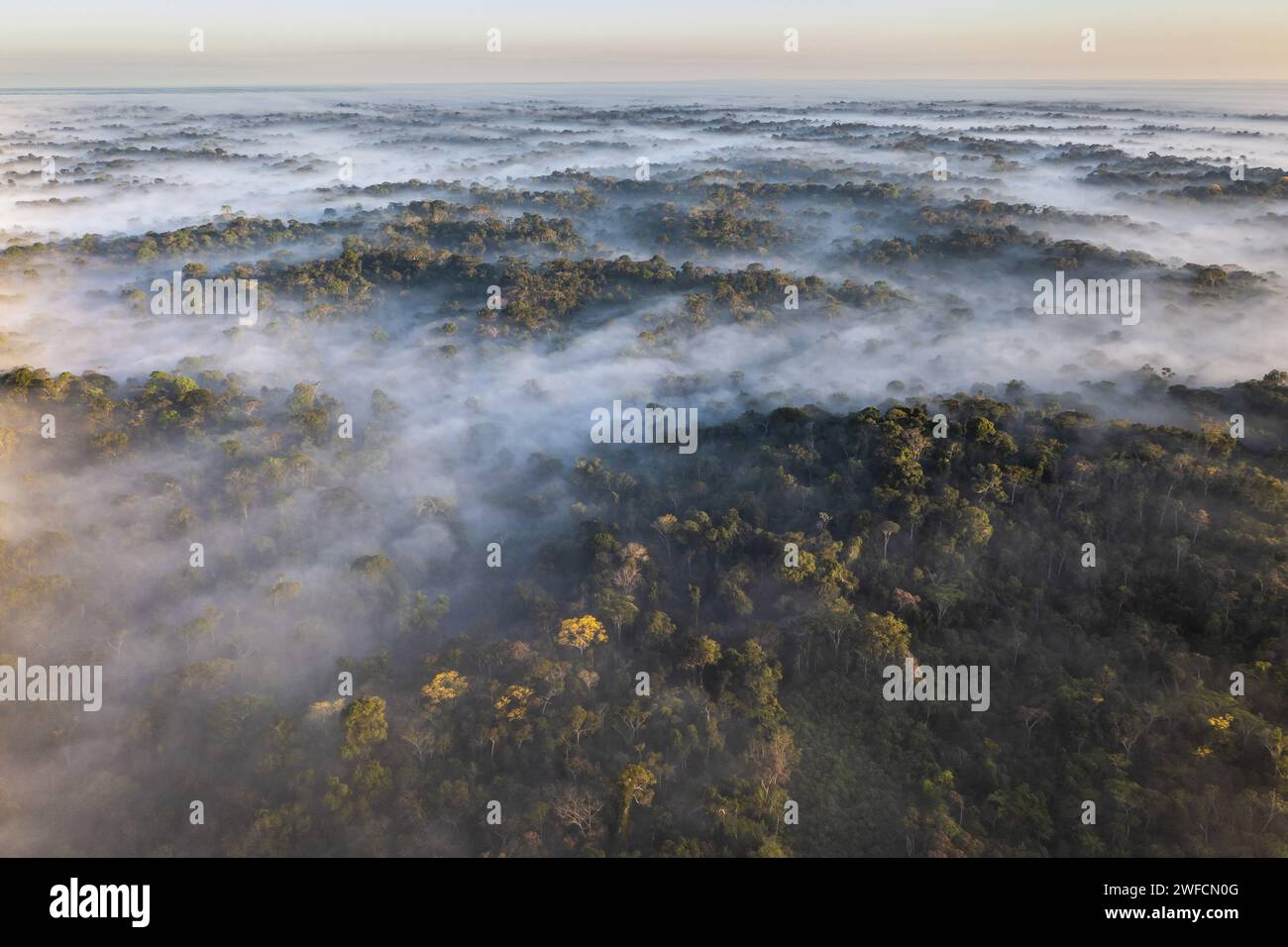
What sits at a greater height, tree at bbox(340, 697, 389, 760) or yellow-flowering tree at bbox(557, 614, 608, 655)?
yellow-flowering tree at bbox(557, 614, 608, 655)

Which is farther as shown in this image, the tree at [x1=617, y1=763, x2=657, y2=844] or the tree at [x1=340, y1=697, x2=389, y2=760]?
the tree at [x1=340, y1=697, x2=389, y2=760]

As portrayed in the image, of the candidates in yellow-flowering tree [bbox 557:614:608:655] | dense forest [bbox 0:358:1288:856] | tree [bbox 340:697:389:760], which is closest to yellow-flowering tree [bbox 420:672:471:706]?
dense forest [bbox 0:358:1288:856]

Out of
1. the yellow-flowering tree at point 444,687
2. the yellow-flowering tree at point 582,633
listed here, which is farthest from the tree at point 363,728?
the yellow-flowering tree at point 582,633

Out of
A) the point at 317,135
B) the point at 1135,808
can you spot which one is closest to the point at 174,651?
the point at 1135,808

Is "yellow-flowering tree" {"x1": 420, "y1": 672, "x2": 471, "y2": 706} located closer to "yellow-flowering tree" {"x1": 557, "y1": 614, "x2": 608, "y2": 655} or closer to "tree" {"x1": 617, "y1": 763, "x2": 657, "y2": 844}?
"yellow-flowering tree" {"x1": 557, "y1": 614, "x2": 608, "y2": 655}

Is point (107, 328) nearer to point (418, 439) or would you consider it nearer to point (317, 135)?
point (418, 439)

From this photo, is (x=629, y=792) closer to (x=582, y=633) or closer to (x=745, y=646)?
(x=582, y=633)

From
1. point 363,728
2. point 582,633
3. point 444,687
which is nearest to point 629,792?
point 582,633

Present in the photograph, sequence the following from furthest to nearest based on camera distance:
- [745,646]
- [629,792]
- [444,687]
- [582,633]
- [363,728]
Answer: [745,646] → [582,633] → [444,687] → [363,728] → [629,792]

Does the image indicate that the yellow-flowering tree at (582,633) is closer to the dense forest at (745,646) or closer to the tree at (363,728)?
the dense forest at (745,646)

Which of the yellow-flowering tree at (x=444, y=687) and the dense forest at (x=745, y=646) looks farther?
the yellow-flowering tree at (x=444, y=687)

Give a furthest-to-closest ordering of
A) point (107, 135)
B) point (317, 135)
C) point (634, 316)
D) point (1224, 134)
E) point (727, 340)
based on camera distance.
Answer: point (317, 135) → point (107, 135) → point (1224, 134) → point (634, 316) → point (727, 340)
